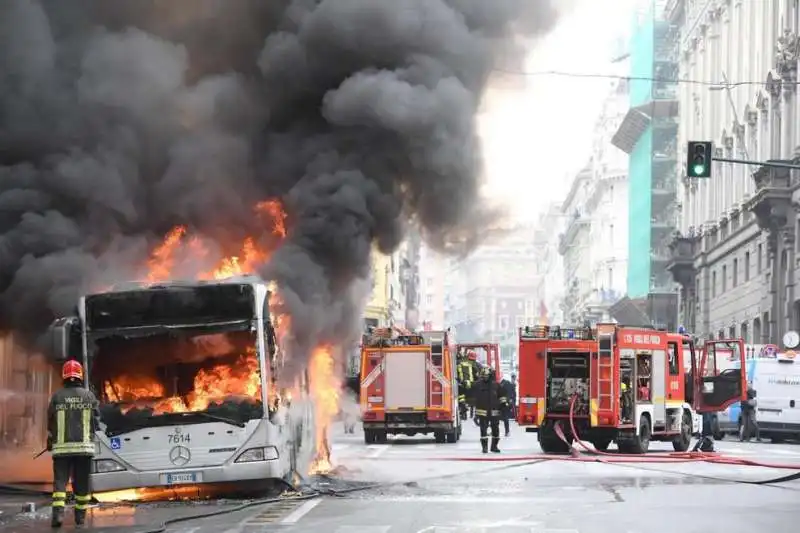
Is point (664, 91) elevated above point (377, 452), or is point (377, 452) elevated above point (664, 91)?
point (664, 91)

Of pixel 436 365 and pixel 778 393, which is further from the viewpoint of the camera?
pixel 778 393

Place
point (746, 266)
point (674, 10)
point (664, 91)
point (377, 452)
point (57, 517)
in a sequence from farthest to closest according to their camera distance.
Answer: point (664, 91)
point (674, 10)
point (746, 266)
point (377, 452)
point (57, 517)

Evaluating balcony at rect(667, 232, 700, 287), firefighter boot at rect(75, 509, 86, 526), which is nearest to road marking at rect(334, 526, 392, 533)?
firefighter boot at rect(75, 509, 86, 526)

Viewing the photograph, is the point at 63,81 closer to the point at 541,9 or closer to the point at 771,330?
the point at 541,9

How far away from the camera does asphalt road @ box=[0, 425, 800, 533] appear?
12.6m

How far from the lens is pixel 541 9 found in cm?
2052

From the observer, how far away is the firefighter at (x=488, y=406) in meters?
26.1

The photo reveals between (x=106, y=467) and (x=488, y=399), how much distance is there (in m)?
12.7

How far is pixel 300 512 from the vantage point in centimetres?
1387

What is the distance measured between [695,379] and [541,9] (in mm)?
9830

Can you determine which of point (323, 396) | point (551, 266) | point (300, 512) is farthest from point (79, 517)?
point (551, 266)

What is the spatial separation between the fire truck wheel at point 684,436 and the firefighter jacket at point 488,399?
349 centimetres

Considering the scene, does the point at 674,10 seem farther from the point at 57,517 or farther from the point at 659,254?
the point at 57,517

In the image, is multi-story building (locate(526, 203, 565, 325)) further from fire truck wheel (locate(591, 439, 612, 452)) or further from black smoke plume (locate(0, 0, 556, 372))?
black smoke plume (locate(0, 0, 556, 372))
